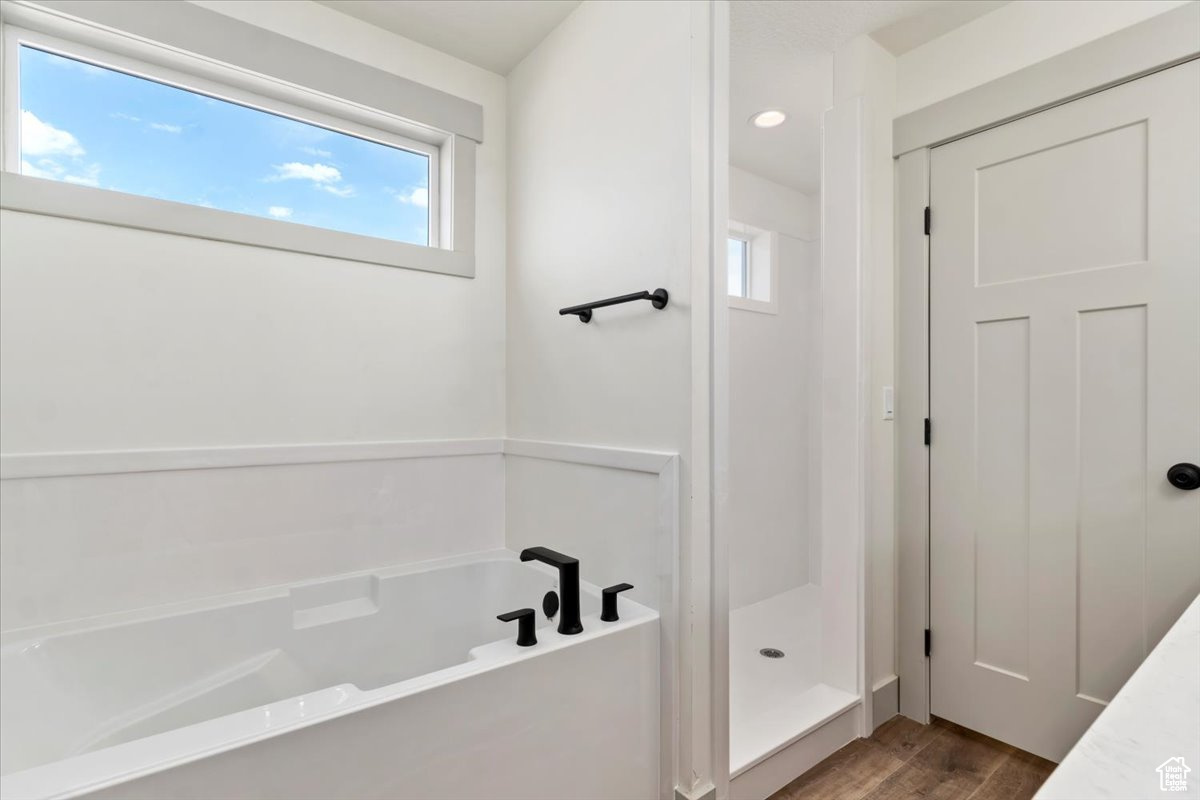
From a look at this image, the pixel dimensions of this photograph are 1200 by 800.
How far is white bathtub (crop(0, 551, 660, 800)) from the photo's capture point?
95 cm

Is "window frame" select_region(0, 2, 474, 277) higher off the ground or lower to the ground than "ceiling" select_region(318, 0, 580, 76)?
lower

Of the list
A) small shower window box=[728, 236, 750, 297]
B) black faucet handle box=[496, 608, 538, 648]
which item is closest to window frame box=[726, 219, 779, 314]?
small shower window box=[728, 236, 750, 297]

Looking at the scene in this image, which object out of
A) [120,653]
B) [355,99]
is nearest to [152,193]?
[355,99]

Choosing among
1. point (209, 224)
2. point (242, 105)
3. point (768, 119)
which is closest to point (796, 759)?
point (209, 224)

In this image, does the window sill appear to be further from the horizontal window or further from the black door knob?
the black door knob

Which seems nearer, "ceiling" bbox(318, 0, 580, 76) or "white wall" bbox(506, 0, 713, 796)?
"white wall" bbox(506, 0, 713, 796)

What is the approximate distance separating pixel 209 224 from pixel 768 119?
2.25m

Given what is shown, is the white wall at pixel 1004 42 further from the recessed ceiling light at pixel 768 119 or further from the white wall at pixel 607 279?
the white wall at pixel 607 279

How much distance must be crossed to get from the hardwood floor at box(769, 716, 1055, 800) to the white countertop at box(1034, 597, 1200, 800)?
1341 millimetres

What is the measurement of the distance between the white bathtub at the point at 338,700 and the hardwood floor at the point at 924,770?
63cm

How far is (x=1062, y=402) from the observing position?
175cm

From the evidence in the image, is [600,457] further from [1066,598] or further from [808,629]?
[808,629]

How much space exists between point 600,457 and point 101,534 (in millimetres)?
1360

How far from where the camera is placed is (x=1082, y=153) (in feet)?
5.59
